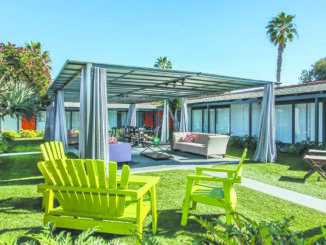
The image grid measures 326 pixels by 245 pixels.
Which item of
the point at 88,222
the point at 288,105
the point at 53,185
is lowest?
the point at 88,222

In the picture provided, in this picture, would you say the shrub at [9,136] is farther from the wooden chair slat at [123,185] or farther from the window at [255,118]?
the wooden chair slat at [123,185]

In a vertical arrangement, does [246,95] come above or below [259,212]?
above

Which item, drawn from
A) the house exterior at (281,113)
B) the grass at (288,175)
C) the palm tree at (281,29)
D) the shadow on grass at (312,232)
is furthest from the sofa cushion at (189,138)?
the palm tree at (281,29)

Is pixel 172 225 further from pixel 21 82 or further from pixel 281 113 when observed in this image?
pixel 281 113

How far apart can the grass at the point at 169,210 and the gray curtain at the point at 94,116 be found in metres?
1.51

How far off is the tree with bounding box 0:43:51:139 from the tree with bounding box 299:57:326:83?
101 ft

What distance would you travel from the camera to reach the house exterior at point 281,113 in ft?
35.0

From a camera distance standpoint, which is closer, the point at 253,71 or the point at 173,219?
the point at 173,219

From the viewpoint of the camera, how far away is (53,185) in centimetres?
303

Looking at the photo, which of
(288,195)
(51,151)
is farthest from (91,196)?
(288,195)

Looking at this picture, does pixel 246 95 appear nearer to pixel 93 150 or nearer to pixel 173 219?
pixel 93 150

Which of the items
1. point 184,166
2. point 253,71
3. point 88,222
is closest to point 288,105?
point 184,166

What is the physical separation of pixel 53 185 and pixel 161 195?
8.11ft

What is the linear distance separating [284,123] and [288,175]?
607cm
